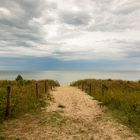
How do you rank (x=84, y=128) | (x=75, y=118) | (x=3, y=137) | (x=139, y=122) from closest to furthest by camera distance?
1. (x=3, y=137)
2. (x=84, y=128)
3. (x=139, y=122)
4. (x=75, y=118)

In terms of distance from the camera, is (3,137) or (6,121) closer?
(3,137)

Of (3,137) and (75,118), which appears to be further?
(75,118)

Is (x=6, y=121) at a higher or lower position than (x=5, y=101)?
lower

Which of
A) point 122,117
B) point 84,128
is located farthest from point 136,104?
point 84,128

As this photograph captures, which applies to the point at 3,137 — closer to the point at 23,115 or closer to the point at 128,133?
the point at 23,115

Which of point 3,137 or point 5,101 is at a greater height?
point 5,101

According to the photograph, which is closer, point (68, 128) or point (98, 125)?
point (68, 128)

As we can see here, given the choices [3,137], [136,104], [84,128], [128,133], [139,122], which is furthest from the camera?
[136,104]

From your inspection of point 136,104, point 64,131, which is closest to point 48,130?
point 64,131

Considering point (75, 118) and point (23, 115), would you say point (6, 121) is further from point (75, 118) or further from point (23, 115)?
point (75, 118)

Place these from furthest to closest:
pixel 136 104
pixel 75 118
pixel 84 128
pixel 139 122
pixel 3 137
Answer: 1. pixel 136 104
2. pixel 75 118
3. pixel 139 122
4. pixel 84 128
5. pixel 3 137

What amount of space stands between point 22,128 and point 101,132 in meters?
3.55

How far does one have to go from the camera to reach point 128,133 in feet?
34.6

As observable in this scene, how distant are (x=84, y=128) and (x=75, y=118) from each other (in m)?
2.14
